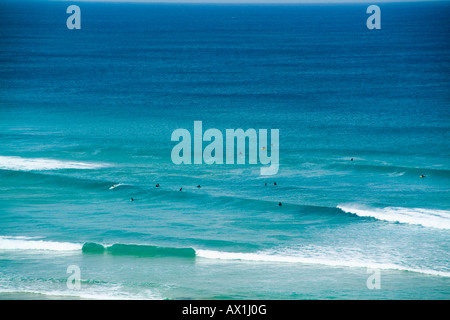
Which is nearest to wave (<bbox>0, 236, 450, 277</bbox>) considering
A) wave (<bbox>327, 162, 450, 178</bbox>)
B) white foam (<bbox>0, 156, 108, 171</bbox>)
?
white foam (<bbox>0, 156, 108, 171</bbox>)

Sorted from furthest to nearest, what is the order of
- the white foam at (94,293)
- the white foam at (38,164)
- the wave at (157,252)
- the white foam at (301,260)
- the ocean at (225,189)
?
the white foam at (38,164)
the wave at (157,252)
the white foam at (301,260)
the ocean at (225,189)
the white foam at (94,293)

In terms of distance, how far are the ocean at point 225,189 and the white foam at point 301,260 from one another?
8 centimetres

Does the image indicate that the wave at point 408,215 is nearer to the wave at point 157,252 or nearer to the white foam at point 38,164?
the wave at point 157,252

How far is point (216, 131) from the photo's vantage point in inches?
2116

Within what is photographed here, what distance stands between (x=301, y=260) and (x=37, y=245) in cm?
1208

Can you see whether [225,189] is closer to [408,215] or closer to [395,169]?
[408,215]

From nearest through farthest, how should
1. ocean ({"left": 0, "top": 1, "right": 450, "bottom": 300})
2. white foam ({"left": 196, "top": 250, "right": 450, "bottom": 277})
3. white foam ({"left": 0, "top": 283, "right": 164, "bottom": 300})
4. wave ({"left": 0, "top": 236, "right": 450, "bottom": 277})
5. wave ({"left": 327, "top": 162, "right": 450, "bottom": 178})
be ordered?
white foam ({"left": 0, "top": 283, "right": 164, "bottom": 300}) < ocean ({"left": 0, "top": 1, "right": 450, "bottom": 300}) < white foam ({"left": 196, "top": 250, "right": 450, "bottom": 277}) < wave ({"left": 0, "top": 236, "right": 450, "bottom": 277}) < wave ({"left": 327, "top": 162, "right": 450, "bottom": 178})

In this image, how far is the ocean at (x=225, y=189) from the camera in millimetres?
25812

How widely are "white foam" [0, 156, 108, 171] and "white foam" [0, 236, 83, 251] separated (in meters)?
14.1

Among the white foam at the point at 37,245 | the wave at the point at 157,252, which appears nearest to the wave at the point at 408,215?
the wave at the point at 157,252

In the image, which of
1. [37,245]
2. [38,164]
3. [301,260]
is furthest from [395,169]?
[38,164]

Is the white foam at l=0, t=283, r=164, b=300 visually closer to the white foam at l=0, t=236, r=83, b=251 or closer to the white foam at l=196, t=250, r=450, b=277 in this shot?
the white foam at l=196, t=250, r=450, b=277

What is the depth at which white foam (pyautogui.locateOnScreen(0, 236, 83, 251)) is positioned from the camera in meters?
29.2
